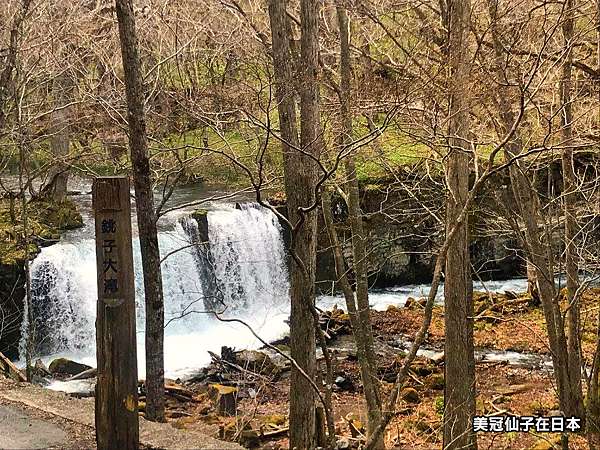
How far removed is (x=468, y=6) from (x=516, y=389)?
6.72 metres

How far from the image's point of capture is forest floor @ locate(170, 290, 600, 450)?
9.07m

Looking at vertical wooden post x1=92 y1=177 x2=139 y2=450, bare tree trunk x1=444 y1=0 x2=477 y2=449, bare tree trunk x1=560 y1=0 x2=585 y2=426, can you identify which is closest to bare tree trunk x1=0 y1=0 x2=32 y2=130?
vertical wooden post x1=92 y1=177 x2=139 y2=450

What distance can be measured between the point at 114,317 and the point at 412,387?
25.6ft

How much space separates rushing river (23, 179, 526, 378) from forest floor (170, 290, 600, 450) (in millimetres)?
1061

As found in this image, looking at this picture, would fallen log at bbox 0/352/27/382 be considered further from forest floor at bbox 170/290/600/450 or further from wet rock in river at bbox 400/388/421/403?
wet rock in river at bbox 400/388/421/403

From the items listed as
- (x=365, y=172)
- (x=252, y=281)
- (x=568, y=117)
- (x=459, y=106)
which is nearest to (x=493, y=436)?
(x=568, y=117)

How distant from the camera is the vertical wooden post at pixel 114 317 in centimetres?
443

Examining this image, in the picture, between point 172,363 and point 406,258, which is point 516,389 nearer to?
point 172,363

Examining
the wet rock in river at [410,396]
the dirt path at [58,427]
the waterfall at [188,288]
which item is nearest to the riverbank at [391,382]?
the wet rock in river at [410,396]

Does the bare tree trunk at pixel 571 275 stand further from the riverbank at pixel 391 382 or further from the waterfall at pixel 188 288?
the waterfall at pixel 188 288

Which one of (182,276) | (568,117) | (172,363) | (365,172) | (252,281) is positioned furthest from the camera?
(365,172)

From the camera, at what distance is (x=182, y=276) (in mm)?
14555

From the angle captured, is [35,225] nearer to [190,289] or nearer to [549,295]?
[190,289]

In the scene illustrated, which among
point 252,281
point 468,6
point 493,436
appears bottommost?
point 493,436
